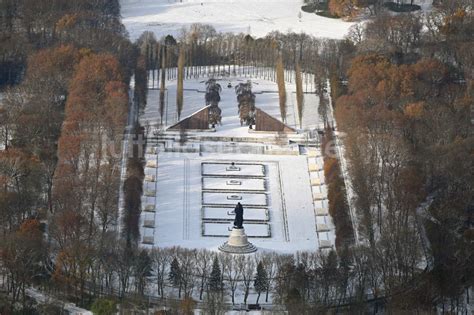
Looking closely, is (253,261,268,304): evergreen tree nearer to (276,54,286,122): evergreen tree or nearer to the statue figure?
the statue figure

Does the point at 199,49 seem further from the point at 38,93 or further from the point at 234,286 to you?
the point at 234,286

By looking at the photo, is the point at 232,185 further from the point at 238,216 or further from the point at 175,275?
the point at 175,275

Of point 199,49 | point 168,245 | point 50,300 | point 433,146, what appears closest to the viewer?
point 50,300

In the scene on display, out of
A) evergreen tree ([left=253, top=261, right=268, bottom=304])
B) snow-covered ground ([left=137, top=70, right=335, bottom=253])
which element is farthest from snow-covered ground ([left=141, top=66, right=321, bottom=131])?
evergreen tree ([left=253, top=261, right=268, bottom=304])

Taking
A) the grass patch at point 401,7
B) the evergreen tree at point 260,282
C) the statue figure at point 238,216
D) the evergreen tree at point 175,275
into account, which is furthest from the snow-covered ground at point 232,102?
the evergreen tree at point 175,275

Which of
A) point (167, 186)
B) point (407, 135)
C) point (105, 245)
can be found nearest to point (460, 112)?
point (407, 135)

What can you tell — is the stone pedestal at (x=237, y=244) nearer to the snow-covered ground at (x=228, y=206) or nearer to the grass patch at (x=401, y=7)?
the snow-covered ground at (x=228, y=206)
